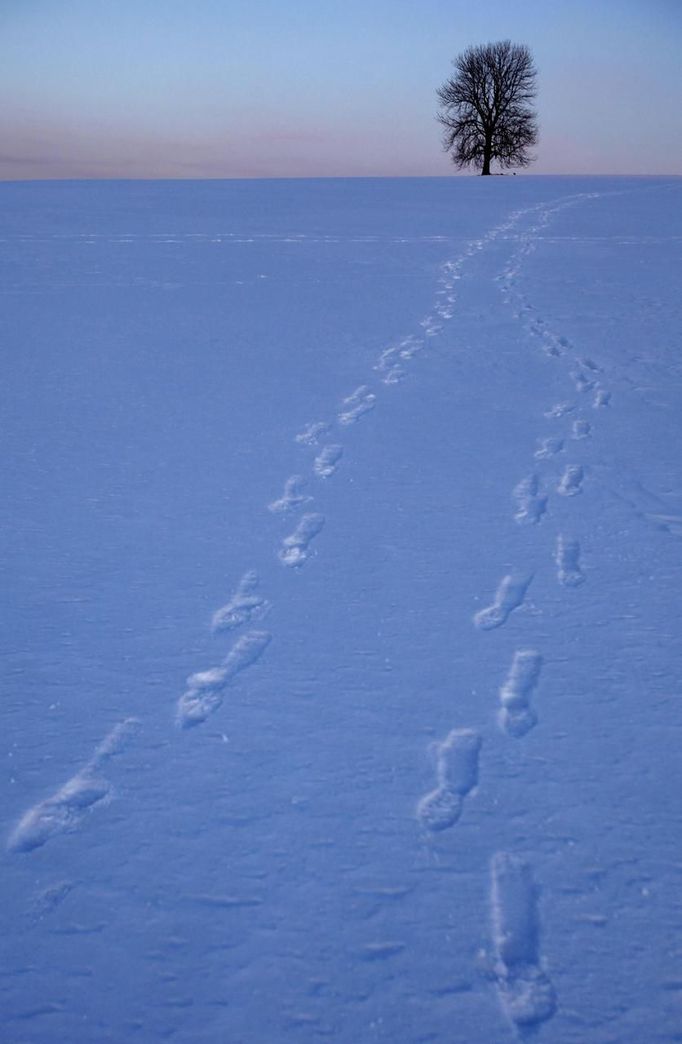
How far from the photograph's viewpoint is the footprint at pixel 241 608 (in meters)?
2.60

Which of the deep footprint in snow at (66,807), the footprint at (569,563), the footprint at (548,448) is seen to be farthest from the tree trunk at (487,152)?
the deep footprint in snow at (66,807)

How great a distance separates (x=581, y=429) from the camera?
14.3ft

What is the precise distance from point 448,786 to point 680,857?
1.63 feet

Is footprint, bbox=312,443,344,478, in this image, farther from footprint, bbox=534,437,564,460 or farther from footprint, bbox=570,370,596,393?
footprint, bbox=570,370,596,393

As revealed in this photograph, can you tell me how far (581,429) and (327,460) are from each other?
4.56 feet

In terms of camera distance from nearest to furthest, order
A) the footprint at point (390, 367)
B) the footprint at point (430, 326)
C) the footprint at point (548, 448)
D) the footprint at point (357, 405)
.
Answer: the footprint at point (548, 448)
the footprint at point (357, 405)
the footprint at point (390, 367)
the footprint at point (430, 326)

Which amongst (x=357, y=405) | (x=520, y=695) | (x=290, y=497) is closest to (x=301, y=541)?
(x=290, y=497)

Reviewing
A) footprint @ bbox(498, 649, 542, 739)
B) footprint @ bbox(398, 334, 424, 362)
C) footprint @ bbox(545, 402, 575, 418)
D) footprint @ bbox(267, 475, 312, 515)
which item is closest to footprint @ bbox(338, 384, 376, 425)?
footprint @ bbox(398, 334, 424, 362)

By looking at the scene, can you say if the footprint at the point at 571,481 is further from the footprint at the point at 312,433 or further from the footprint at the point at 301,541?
the footprint at the point at 312,433

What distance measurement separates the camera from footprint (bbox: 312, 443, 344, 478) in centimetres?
382

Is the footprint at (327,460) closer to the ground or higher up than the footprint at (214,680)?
higher up

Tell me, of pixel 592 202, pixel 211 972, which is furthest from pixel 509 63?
pixel 211 972

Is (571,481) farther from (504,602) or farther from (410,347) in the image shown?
(410,347)

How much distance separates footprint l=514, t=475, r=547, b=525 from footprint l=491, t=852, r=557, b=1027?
1803mm
